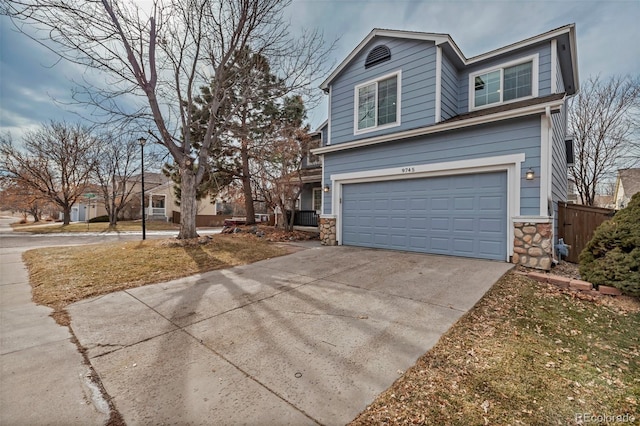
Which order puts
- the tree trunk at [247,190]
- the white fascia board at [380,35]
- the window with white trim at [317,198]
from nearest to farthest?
the white fascia board at [380,35] → the tree trunk at [247,190] → the window with white trim at [317,198]

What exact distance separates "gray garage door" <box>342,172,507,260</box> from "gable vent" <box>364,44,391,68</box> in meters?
3.91

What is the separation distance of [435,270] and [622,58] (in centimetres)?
1351

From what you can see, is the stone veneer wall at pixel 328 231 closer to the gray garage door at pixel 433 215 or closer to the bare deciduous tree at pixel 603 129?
the gray garage door at pixel 433 215

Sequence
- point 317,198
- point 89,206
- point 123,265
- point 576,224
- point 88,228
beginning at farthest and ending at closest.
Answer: point 89,206 → point 88,228 → point 317,198 → point 576,224 → point 123,265

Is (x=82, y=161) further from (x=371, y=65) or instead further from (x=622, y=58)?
(x=622, y=58)

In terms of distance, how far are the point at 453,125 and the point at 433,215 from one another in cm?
232

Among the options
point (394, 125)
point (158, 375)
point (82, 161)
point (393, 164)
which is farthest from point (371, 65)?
point (82, 161)

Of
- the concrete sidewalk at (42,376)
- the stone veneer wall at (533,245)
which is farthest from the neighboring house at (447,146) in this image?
the concrete sidewalk at (42,376)

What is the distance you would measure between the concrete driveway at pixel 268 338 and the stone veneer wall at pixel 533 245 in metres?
0.68

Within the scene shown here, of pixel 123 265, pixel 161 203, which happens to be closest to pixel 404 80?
pixel 123 265

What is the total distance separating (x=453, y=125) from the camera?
22.0 ft

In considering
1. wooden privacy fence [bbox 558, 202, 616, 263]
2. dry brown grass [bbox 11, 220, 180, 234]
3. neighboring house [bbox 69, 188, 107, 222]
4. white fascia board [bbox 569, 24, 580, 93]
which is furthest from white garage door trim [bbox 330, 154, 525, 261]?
neighboring house [bbox 69, 188, 107, 222]

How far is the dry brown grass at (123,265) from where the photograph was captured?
4973 millimetres

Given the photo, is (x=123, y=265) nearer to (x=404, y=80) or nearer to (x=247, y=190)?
(x=404, y=80)
